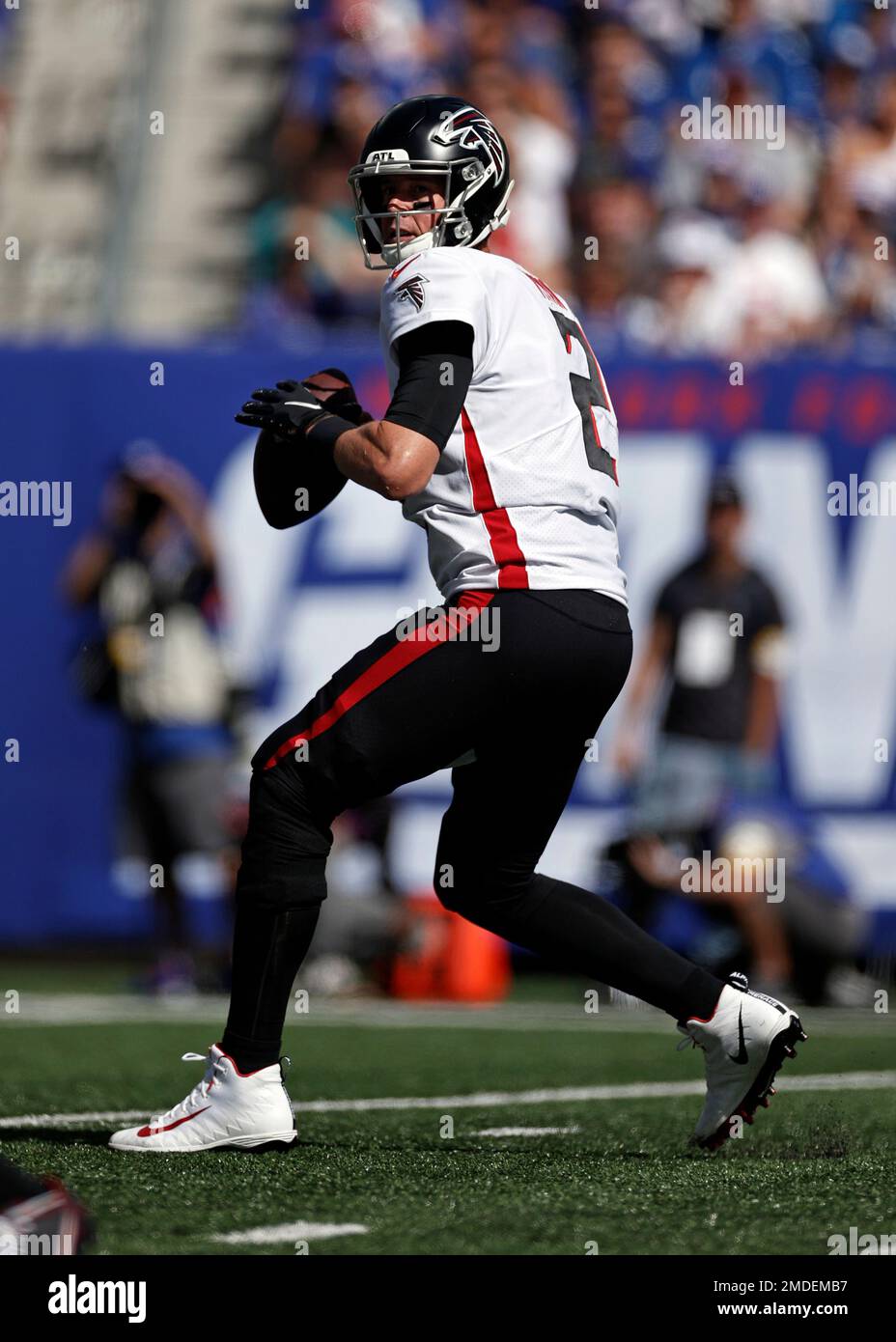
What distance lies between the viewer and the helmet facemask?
4262 mm

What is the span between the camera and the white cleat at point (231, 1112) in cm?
412

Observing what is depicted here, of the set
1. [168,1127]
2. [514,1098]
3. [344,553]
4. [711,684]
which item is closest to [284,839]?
[168,1127]

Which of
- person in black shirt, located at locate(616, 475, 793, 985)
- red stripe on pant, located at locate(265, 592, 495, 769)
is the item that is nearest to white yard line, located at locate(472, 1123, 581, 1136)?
red stripe on pant, located at locate(265, 592, 495, 769)

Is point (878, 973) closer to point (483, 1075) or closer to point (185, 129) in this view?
point (483, 1075)

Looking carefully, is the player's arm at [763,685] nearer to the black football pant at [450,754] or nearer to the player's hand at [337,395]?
the black football pant at [450,754]

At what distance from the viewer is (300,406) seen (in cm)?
416

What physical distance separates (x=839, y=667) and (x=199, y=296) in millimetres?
4348

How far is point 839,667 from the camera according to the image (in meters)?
9.18

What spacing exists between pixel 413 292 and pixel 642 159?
25.2ft

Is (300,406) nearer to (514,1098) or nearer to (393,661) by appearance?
(393,661)

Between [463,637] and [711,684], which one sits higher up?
[711,684]

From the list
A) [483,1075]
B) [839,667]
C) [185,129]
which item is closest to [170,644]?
[839,667]

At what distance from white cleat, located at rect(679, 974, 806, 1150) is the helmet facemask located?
1.57 meters
